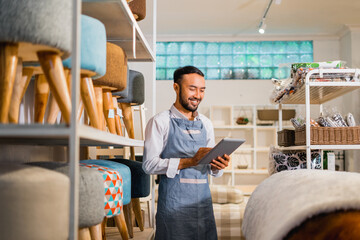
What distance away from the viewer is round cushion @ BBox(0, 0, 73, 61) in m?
1.13

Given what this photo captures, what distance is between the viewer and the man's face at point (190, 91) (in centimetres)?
253

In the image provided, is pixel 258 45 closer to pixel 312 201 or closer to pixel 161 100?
pixel 161 100

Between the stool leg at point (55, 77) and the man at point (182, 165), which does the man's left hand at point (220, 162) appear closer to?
the man at point (182, 165)

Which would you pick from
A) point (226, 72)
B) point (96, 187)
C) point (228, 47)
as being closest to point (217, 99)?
point (226, 72)

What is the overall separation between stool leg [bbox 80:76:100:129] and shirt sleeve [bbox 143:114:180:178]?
0.68 m

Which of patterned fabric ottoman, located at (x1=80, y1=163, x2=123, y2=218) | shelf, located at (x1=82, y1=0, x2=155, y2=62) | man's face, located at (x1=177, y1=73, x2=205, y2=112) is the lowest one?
patterned fabric ottoman, located at (x1=80, y1=163, x2=123, y2=218)

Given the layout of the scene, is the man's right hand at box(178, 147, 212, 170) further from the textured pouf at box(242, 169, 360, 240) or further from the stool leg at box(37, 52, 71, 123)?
the stool leg at box(37, 52, 71, 123)

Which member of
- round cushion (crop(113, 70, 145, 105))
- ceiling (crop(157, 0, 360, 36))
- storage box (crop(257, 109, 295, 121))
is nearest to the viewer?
round cushion (crop(113, 70, 145, 105))

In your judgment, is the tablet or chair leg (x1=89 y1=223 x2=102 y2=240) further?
the tablet

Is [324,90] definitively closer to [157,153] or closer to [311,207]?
[157,153]

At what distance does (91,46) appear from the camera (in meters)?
1.46

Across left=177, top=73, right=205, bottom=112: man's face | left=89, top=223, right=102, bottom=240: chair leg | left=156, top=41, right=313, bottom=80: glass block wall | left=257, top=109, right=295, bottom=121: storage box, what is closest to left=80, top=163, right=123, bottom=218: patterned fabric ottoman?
left=89, top=223, right=102, bottom=240: chair leg

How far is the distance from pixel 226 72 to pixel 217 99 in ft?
1.78

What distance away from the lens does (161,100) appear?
7832mm
